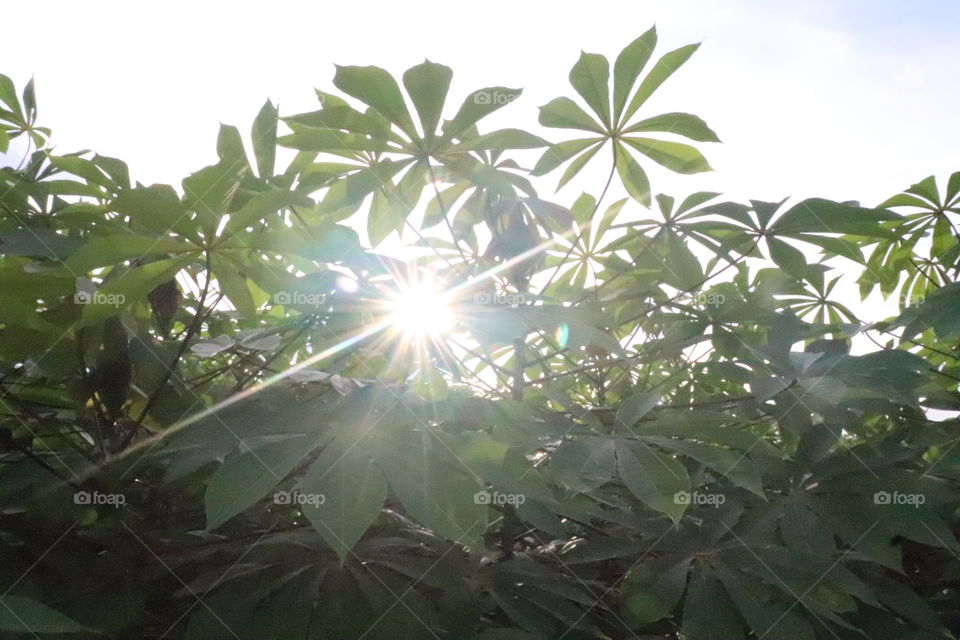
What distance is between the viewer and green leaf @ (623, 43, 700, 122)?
61.1 inches

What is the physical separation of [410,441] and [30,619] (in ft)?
1.51

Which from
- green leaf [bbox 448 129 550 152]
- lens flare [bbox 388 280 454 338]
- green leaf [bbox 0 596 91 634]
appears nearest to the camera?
green leaf [bbox 0 596 91 634]

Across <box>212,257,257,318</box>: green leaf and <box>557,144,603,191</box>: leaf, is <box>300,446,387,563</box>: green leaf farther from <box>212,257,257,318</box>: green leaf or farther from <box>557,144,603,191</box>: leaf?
<box>557,144,603,191</box>: leaf

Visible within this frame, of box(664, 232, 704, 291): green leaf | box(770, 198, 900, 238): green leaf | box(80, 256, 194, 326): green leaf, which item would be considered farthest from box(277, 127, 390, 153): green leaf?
box(770, 198, 900, 238): green leaf

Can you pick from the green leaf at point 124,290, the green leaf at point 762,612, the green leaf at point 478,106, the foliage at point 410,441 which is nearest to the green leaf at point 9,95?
the foliage at point 410,441

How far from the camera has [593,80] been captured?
1582 millimetres

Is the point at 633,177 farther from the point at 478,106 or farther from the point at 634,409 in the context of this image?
the point at 634,409

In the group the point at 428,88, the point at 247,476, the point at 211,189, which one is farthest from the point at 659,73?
the point at 247,476

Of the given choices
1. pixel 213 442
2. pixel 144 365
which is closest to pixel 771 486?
pixel 213 442

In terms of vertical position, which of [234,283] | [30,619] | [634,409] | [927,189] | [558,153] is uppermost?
[927,189]

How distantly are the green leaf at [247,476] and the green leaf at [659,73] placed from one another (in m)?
1.12

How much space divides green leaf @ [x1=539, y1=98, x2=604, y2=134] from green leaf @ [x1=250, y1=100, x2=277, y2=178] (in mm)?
629

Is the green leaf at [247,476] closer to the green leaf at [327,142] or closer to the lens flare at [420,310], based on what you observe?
the lens flare at [420,310]

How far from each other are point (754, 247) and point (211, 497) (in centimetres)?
138
